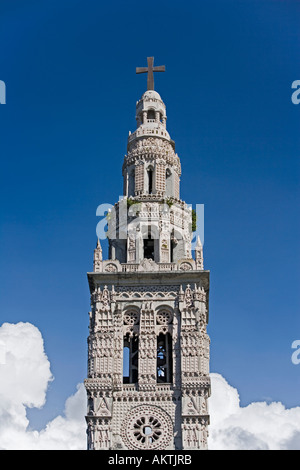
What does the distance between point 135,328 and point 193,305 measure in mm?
3549

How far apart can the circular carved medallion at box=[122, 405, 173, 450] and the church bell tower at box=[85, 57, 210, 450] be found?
0.18 ft

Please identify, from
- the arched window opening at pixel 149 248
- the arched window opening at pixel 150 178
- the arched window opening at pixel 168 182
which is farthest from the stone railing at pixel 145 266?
the arched window opening at pixel 150 178

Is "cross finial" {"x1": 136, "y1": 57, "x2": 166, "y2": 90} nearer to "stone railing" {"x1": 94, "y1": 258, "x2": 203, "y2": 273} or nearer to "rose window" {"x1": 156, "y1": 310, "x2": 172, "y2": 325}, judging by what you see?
"stone railing" {"x1": 94, "y1": 258, "x2": 203, "y2": 273}

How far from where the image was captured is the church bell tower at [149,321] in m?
49.7

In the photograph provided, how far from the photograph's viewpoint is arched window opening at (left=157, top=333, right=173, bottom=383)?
5234 cm

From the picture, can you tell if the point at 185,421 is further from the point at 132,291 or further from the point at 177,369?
the point at 132,291

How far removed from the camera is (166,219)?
56906 mm

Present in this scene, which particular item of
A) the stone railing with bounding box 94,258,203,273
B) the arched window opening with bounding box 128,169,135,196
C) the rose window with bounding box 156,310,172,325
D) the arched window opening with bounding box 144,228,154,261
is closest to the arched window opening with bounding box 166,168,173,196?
the arched window opening with bounding box 128,169,135,196

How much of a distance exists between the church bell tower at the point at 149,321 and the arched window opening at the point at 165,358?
6cm

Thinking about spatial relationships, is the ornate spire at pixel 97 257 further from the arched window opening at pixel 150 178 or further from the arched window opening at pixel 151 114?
the arched window opening at pixel 151 114

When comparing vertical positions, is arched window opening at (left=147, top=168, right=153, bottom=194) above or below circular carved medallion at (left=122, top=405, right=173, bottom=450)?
above

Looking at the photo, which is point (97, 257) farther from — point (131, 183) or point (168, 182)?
point (168, 182)
